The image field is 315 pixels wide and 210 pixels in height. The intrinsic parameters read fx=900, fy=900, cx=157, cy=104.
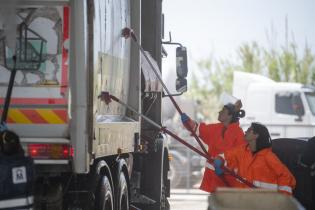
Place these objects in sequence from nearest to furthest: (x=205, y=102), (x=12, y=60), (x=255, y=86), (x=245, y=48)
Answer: (x=12, y=60), (x=255, y=86), (x=245, y=48), (x=205, y=102)

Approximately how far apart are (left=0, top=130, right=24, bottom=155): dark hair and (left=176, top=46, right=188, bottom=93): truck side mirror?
6.31 meters

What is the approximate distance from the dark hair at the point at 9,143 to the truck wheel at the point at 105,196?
1.38 m

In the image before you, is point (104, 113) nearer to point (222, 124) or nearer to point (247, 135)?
point (247, 135)

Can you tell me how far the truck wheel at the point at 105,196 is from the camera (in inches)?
339

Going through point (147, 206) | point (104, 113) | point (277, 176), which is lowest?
point (147, 206)

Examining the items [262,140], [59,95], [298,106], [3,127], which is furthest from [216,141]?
[298,106]

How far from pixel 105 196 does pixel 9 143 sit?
1.67 metres

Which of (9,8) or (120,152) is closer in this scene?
(9,8)

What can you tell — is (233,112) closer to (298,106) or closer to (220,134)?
(220,134)

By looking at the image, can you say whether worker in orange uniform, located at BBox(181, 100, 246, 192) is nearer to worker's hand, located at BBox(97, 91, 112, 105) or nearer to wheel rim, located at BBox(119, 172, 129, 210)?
wheel rim, located at BBox(119, 172, 129, 210)

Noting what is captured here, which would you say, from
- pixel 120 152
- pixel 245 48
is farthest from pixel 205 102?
pixel 120 152

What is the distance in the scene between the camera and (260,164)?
28.2 ft

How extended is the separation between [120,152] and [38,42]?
2132mm

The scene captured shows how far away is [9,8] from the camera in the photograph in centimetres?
786
